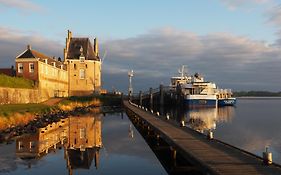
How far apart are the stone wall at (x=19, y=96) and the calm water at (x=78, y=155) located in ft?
40.8

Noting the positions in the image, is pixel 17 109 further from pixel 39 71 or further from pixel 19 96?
pixel 39 71

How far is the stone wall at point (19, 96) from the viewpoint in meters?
42.8

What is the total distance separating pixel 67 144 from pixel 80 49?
2437 inches

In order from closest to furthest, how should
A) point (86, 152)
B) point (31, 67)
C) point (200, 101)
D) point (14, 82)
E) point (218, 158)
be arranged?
point (218, 158), point (86, 152), point (14, 82), point (31, 67), point (200, 101)

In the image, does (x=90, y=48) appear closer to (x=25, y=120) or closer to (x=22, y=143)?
(x=25, y=120)

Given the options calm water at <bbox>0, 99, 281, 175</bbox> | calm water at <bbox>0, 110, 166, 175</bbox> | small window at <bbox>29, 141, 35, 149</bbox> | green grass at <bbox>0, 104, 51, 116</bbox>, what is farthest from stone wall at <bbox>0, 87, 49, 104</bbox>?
small window at <bbox>29, 141, 35, 149</bbox>

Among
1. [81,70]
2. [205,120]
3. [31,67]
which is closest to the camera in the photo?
[205,120]

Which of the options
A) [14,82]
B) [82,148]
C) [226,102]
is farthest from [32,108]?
[226,102]

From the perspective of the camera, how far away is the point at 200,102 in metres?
82.1

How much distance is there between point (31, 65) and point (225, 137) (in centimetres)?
3816

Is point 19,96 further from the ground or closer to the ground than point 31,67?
closer to the ground

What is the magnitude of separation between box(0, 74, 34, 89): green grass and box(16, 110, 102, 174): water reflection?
13124 mm

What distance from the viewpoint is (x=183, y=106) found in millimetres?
81688

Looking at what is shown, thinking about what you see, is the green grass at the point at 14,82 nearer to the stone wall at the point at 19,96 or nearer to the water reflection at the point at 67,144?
the stone wall at the point at 19,96
